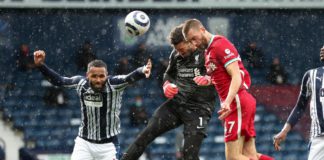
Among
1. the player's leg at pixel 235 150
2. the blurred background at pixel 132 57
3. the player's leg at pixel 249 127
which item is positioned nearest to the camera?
the player's leg at pixel 235 150

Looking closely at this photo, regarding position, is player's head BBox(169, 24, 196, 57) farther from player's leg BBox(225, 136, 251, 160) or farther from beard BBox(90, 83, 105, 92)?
player's leg BBox(225, 136, 251, 160)

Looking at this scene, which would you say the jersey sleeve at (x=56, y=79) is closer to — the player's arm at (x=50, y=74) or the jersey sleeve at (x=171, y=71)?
the player's arm at (x=50, y=74)

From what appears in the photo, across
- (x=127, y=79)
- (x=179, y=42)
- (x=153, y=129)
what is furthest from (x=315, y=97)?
(x=127, y=79)

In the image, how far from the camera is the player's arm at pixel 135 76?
9.00 meters

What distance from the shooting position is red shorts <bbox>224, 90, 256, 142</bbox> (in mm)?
8484

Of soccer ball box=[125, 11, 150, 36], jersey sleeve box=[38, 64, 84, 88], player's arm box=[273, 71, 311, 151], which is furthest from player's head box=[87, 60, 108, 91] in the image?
player's arm box=[273, 71, 311, 151]

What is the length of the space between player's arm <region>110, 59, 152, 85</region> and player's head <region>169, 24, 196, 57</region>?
32 cm

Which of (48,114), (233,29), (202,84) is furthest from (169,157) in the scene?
(202,84)

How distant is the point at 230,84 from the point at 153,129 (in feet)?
4.46

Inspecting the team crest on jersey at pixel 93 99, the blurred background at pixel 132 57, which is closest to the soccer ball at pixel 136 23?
the team crest on jersey at pixel 93 99

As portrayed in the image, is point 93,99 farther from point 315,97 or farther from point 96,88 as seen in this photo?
point 315,97

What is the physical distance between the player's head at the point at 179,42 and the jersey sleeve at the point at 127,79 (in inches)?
17.2

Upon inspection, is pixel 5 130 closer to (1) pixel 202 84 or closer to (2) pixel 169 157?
(2) pixel 169 157

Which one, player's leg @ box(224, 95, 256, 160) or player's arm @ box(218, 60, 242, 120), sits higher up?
player's arm @ box(218, 60, 242, 120)
